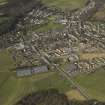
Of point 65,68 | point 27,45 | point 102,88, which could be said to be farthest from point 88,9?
point 102,88

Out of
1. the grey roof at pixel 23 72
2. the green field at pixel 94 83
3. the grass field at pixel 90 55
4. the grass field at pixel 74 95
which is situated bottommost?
the grass field at pixel 74 95

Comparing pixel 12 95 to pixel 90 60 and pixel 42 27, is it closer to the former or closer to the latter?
pixel 90 60

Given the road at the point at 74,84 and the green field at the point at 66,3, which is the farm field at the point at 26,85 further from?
the green field at the point at 66,3

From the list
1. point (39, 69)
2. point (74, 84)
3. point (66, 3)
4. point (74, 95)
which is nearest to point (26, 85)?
point (39, 69)

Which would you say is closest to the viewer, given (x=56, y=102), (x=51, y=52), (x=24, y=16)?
(x=56, y=102)

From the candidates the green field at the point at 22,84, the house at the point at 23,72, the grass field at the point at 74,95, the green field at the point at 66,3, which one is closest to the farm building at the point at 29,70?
the house at the point at 23,72

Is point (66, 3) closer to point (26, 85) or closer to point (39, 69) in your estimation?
point (39, 69)
